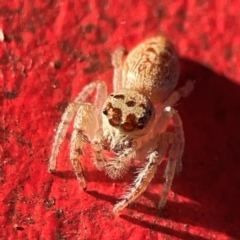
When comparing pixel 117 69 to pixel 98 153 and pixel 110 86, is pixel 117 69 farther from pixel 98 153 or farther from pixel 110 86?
pixel 98 153

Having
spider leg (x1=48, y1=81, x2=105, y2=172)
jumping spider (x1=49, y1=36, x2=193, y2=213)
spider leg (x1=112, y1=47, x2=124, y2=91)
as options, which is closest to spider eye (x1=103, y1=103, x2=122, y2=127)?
jumping spider (x1=49, y1=36, x2=193, y2=213)

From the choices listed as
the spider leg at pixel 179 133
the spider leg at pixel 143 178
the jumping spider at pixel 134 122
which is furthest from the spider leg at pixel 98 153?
the spider leg at pixel 179 133

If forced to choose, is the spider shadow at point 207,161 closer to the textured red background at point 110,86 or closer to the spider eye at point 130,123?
the textured red background at point 110,86

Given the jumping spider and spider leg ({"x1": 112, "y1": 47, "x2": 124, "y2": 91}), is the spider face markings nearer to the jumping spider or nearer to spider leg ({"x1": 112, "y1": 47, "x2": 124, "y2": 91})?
the jumping spider

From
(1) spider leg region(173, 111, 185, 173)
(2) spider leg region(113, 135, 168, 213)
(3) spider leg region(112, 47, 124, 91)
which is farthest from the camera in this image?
(3) spider leg region(112, 47, 124, 91)

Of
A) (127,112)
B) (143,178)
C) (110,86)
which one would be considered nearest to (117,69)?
(110,86)

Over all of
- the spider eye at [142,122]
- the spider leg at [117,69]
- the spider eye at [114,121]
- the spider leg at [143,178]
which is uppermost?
the spider leg at [117,69]
